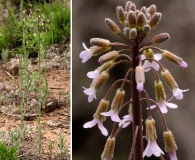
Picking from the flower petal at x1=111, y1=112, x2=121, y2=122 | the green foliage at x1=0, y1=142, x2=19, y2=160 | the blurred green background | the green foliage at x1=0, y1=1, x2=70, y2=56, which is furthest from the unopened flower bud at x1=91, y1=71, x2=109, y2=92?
the green foliage at x1=0, y1=1, x2=70, y2=56

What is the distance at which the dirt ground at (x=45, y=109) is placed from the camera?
109 inches

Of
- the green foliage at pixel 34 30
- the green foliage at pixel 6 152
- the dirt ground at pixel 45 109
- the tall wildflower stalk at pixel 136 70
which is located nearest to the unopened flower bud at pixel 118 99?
the tall wildflower stalk at pixel 136 70

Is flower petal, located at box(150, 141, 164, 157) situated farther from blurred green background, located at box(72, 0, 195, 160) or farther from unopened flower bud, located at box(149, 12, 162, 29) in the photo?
blurred green background, located at box(72, 0, 195, 160)

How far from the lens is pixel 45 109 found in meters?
3.06

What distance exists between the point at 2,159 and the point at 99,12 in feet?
4.82

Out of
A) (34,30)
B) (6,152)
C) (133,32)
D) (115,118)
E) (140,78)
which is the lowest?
(6,152)

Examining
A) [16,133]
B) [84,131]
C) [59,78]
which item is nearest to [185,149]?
[84,131]

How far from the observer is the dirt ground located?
9.10 ft

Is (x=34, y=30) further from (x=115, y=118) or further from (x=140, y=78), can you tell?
(x=140, y=78)

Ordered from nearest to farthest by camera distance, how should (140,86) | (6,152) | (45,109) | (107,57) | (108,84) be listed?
(140,86) < (107,57) < (6,152) < (45,109) < (108,84)

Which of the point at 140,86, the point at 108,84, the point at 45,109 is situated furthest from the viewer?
the point at 108,84

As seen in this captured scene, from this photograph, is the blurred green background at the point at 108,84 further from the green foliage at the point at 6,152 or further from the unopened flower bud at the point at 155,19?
the unopened flower bud at the point at 155,19

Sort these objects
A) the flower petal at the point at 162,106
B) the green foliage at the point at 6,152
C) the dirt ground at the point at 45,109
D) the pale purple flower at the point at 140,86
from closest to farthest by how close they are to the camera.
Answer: the pale purple flower at the point at 140,86, the flower petal at the point at 162,106, the green foliage at the point at 6,152, the dirt ground at the point at 45,109

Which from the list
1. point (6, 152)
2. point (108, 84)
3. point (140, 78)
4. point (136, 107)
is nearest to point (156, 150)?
point (136, 107)
